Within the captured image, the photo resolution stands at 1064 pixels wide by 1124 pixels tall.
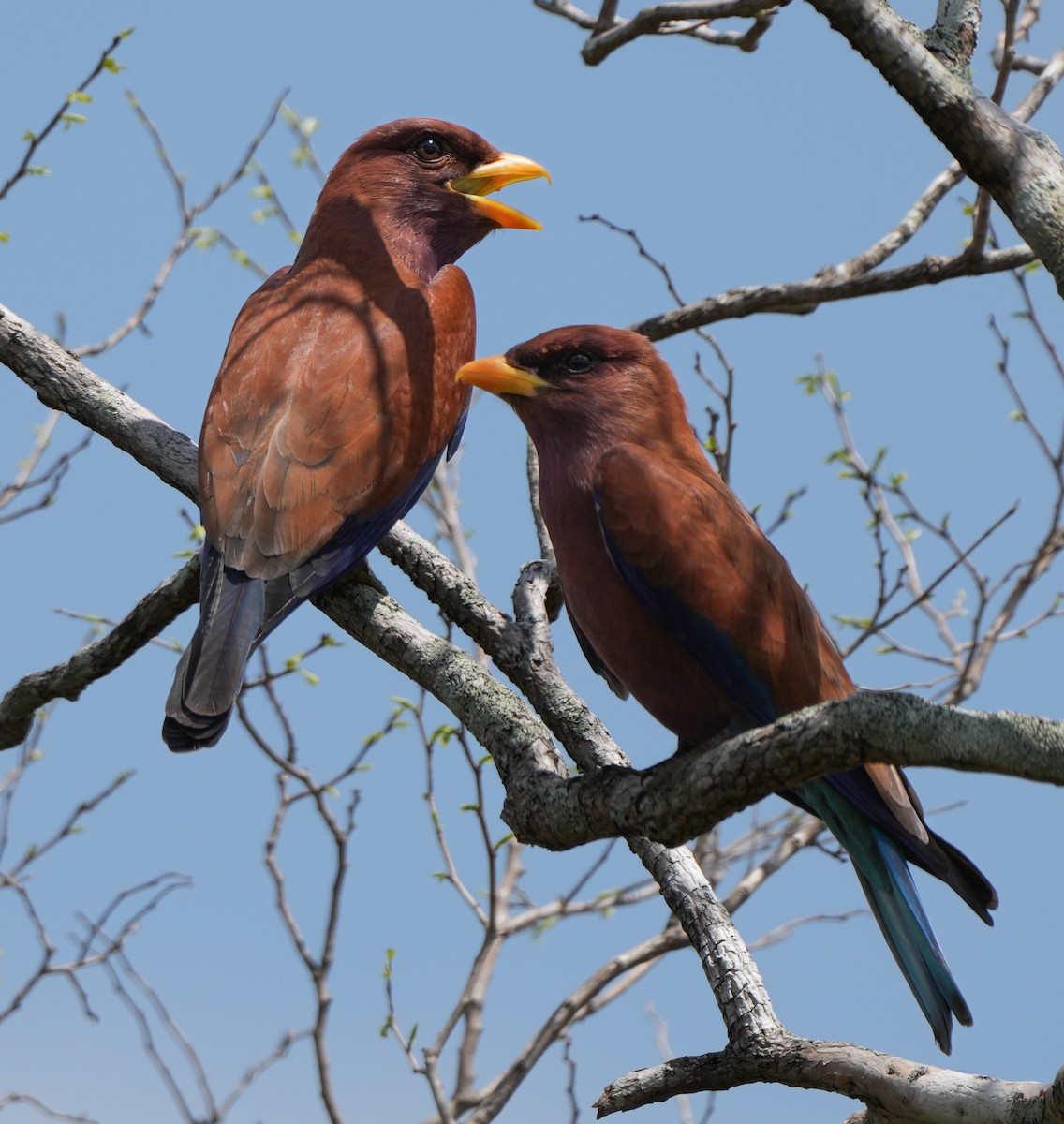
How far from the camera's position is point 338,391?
356 centimetres

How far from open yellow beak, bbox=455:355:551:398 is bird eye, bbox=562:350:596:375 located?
8 cm

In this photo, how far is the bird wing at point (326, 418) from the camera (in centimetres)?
329

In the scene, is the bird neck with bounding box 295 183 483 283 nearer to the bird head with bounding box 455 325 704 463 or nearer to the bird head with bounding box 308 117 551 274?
the bird head with bounding box 308 117 551 274

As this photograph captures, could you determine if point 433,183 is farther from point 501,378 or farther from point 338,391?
point 501,378

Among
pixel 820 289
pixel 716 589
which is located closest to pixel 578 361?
pixel 716 589

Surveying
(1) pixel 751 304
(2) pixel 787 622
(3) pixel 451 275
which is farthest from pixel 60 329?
(2) pixel 787 622

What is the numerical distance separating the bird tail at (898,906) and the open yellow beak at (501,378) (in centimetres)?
120

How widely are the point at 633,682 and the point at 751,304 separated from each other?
1.70 meters

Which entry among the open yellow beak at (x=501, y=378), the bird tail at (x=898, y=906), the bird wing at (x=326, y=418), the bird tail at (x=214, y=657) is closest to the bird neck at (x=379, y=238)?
the bird wing at (x=326, y=418)

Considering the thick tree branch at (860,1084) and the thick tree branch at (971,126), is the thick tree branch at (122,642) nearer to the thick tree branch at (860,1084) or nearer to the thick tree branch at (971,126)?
the thick tree branch at (860,1084)

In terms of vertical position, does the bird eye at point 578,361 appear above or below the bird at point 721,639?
above

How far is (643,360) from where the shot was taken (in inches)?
133

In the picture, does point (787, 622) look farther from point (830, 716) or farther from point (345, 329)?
point (345, 329)

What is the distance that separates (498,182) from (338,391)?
1244mm
